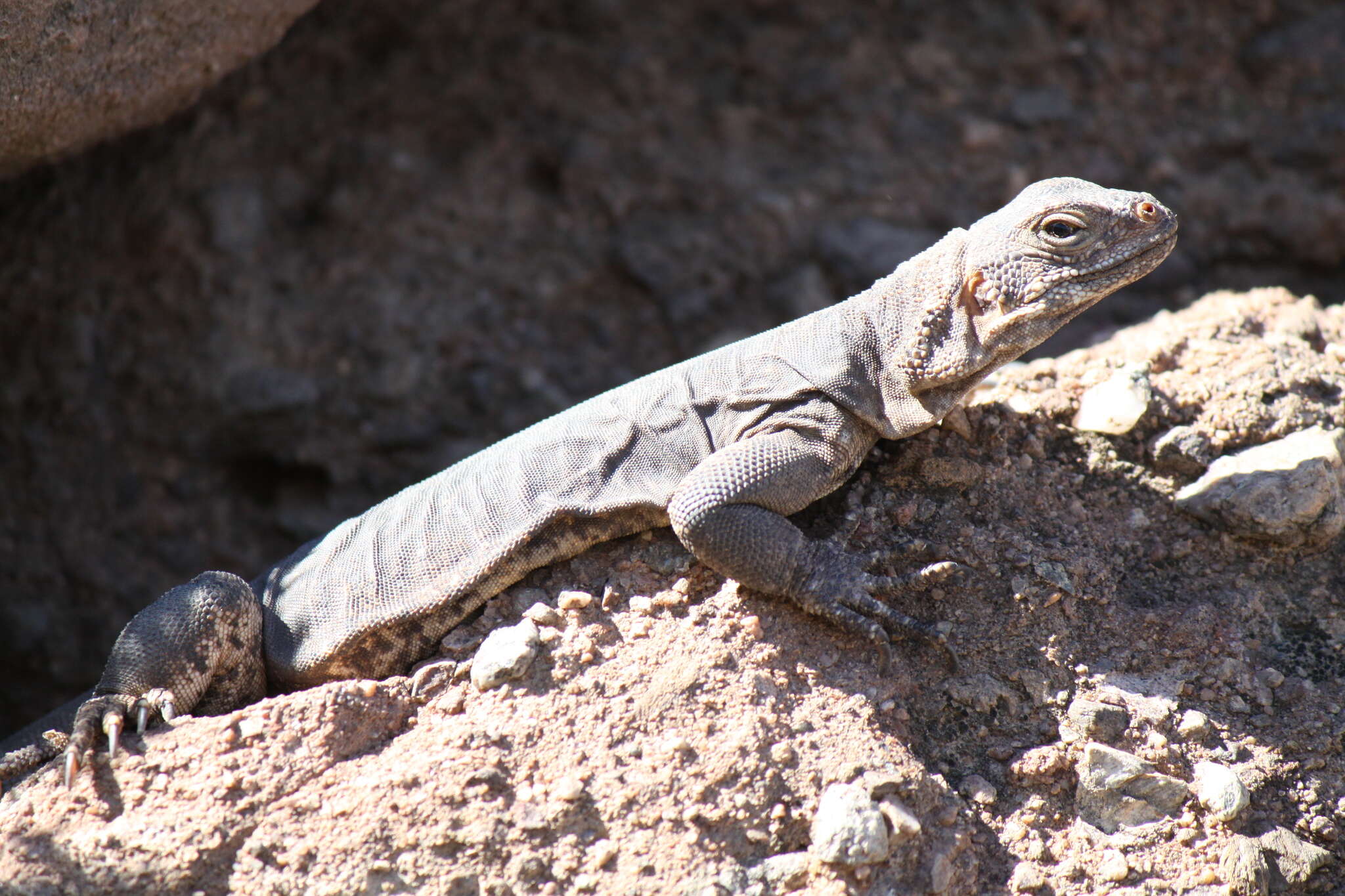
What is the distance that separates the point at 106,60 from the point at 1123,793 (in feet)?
15.1

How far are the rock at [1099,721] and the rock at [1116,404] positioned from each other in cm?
115

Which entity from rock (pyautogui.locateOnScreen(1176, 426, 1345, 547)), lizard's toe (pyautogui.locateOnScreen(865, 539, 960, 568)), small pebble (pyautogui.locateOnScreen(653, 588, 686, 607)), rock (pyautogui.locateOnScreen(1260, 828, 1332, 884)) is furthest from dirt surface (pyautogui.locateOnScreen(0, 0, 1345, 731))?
rock (pyautogui.locateOnScreen(1260, 828, 1332, 884))

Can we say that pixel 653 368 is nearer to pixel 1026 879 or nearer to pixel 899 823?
pixel 899 823

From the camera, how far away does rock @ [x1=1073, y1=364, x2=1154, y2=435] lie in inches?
166

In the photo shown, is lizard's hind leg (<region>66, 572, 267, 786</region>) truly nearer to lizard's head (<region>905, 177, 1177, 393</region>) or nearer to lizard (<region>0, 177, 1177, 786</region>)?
lizard (<region>0, 177, 1177, 786</region>)

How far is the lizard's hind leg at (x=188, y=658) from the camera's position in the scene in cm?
386

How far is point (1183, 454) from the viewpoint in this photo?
4141 millimetres

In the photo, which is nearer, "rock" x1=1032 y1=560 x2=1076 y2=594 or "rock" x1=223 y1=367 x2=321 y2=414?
"rock" x1=1032 y1=560 x2=1076 y2=594

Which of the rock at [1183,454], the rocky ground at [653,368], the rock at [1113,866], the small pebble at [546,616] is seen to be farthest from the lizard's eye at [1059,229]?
the small pebble at [546,616]

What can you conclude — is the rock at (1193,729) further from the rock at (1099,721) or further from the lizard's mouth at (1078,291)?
the lizard's mouth at (1078,291)

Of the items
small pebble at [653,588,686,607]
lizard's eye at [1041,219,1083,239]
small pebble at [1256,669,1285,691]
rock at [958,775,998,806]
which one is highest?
lizard's eye at [1041,219,1083,239]

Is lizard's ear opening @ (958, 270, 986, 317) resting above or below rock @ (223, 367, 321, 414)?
above

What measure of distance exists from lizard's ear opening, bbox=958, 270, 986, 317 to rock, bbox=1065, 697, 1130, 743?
140 centimetres

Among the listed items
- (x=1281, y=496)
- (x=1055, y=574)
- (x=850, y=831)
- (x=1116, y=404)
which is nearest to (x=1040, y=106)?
(x=1116, y=404)
